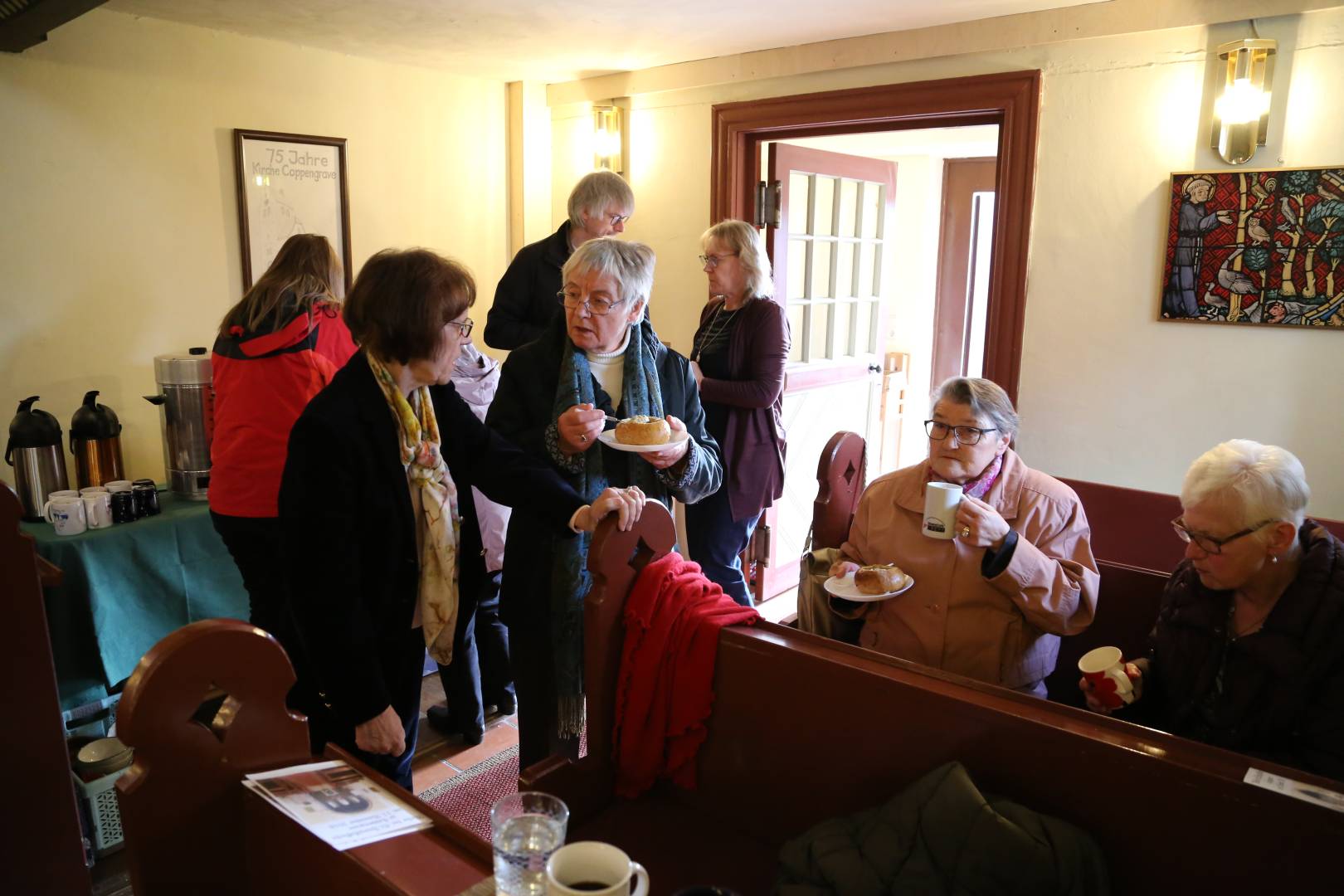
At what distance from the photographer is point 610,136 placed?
13.7 feet

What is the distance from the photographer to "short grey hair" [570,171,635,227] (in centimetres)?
282

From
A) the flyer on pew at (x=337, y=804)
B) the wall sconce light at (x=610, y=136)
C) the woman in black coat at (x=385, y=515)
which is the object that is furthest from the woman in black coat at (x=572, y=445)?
the wall sconce light at (x=610, y=136)

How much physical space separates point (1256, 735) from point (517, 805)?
1.22 m

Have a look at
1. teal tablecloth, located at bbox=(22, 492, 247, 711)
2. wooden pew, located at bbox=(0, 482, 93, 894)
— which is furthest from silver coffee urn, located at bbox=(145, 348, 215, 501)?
wooden pew, located at bbox=(0, 482, 93, 894)

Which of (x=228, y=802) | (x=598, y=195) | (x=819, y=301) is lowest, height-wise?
(x=228, y=802)

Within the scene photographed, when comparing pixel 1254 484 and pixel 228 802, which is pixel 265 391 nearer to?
pixel 228 802

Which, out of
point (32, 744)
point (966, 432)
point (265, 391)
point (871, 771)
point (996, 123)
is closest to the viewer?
point (871, 771)

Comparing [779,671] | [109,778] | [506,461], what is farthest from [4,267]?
[779,671]

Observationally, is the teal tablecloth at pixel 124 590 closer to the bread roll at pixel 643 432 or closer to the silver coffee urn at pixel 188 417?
the silver coffee urn at pixel 188 417

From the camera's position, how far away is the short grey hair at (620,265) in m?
1.88

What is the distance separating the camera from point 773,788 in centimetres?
156

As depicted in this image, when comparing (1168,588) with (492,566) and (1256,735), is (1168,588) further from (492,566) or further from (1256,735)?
(492,566)

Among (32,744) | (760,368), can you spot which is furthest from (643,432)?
(32,744)

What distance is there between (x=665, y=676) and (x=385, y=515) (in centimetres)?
58
